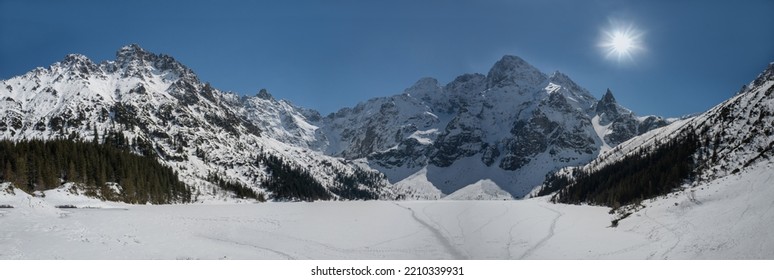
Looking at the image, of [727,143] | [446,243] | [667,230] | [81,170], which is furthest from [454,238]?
[81,170]

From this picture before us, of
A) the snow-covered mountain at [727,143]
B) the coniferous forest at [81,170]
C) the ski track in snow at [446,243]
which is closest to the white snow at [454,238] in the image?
the ski track in snow at [446,243]

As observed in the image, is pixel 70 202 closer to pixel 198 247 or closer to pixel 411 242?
pixel 198 247

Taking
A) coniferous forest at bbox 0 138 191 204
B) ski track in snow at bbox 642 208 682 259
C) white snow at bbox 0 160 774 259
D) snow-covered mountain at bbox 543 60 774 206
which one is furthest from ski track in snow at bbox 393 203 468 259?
coniferous forest at bbox 0 138 191 204

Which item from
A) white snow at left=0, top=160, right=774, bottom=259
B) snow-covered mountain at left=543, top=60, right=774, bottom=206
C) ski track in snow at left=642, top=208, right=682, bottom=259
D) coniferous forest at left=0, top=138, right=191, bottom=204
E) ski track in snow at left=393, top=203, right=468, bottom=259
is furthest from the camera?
coniferous forest at left=0, top=138, right=191, bottom=204

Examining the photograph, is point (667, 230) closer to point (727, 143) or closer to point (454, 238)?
point (454, 238)

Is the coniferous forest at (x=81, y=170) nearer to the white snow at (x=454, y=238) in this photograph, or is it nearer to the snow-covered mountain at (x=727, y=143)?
the white snow at (x=454, y=238)

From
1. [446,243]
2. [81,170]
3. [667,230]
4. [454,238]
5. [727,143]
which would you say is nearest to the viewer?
[667,230]

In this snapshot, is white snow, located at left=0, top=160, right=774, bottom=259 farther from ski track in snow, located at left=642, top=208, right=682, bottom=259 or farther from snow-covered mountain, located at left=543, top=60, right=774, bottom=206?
snow-covered mountain, located at left=543, top=60, right=774, bottom=206
